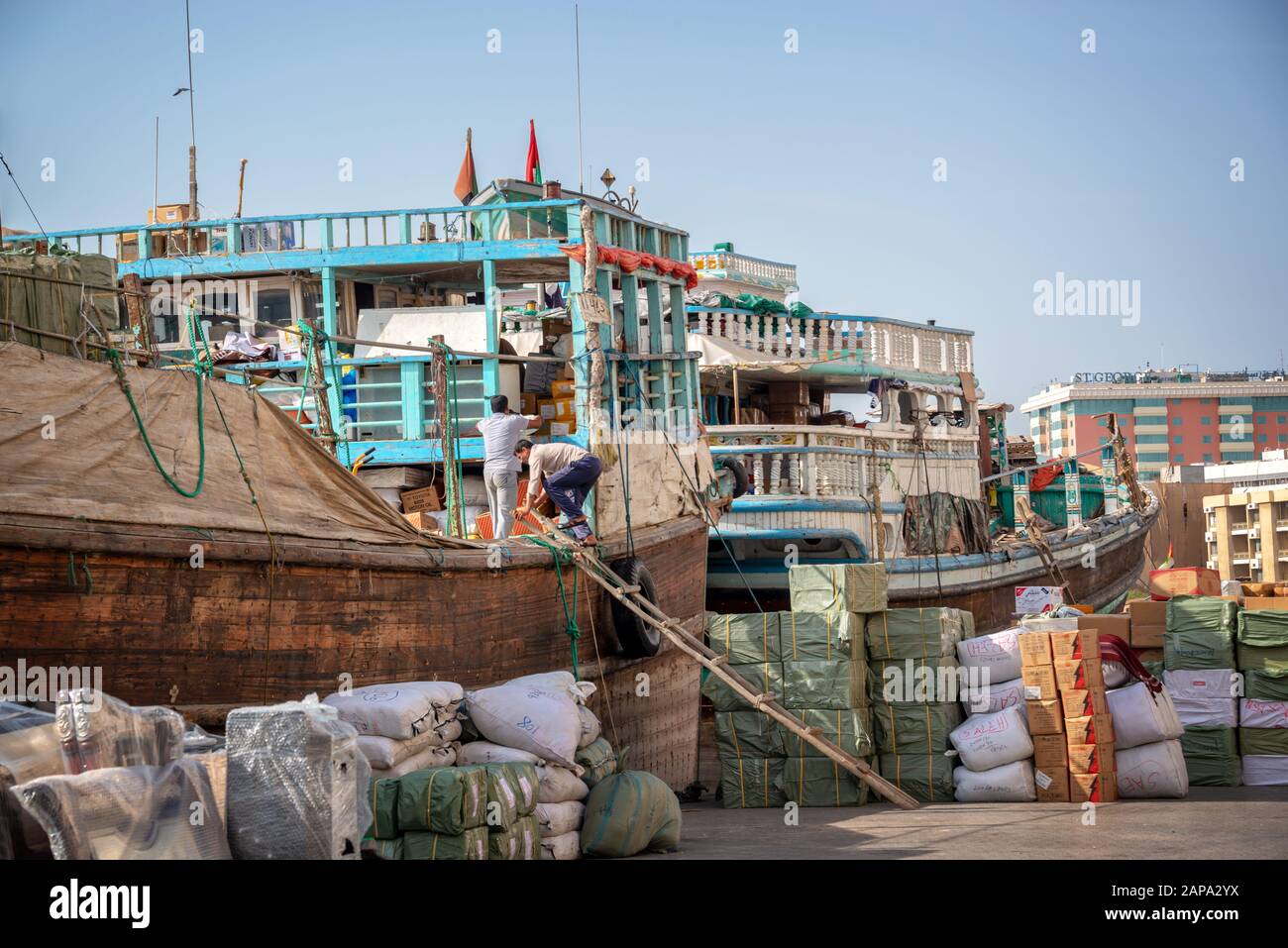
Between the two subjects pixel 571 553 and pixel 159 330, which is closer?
pixel 571 553

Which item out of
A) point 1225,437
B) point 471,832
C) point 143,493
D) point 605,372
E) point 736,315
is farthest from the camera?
point 1225,437

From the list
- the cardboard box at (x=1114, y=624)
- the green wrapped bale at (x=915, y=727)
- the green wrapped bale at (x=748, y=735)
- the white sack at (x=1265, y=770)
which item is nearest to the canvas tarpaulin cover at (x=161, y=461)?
the green wrapped bale at (x=748, y=735)

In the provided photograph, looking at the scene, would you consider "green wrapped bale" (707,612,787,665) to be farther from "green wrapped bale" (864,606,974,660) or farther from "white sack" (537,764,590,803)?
"white sack" (537,764,590,803)

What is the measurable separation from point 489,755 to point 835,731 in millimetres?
3375

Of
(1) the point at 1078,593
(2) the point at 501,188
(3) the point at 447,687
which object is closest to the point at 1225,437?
(1) the point at 1078,593

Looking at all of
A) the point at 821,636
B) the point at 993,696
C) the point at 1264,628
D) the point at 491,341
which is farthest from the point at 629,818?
the point at 491,341

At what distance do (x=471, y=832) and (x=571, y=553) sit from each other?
14.3 feet

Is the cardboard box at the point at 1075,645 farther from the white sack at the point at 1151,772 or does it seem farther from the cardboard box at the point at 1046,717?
the white sack at the point at 1151,772

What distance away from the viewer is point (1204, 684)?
10.7 metres

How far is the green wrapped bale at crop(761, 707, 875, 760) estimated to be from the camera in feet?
33.4

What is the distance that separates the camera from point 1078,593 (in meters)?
22.6

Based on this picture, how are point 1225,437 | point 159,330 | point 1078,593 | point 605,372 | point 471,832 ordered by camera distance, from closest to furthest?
point 471,832
point 605,372
point 159,330
point 1078,593
point 1225,437

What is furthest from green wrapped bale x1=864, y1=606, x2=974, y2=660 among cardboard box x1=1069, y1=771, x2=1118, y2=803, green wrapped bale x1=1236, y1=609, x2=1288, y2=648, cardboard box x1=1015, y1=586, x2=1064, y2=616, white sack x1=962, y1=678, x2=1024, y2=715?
cardboard box x1=1015, y1=586, x2=1064, y2=616
